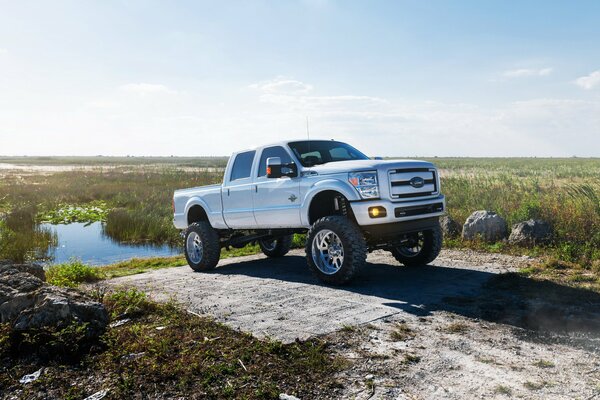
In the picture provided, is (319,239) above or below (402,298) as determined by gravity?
above

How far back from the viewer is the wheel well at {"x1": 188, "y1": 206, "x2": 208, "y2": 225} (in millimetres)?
11203

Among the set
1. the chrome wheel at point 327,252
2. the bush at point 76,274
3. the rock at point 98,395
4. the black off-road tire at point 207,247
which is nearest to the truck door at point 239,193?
the black off-road tire at point 207,247

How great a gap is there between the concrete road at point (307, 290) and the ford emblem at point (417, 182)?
5.06 feet

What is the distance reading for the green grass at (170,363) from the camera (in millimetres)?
4461

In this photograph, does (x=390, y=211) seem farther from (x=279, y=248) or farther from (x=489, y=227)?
(x=489, y=227)

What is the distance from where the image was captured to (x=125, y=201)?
2891cm

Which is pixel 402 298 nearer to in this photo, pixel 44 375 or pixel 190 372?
pixel 190 372

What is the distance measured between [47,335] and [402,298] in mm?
4432

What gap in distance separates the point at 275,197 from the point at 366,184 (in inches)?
75.6

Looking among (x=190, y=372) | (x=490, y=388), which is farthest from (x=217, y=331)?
(x=490, y=388)

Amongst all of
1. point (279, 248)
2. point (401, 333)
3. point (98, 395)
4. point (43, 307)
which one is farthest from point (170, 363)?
point (279, 248)

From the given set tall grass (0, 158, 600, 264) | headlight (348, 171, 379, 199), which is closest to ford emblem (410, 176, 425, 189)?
headlight (348, 171, 379, 199)

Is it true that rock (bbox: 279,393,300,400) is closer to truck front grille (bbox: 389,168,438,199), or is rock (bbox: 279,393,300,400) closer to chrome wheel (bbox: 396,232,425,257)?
truck front grille (bbox: 389,168,438,199)

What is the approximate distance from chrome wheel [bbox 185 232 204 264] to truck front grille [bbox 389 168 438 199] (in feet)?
14.6
